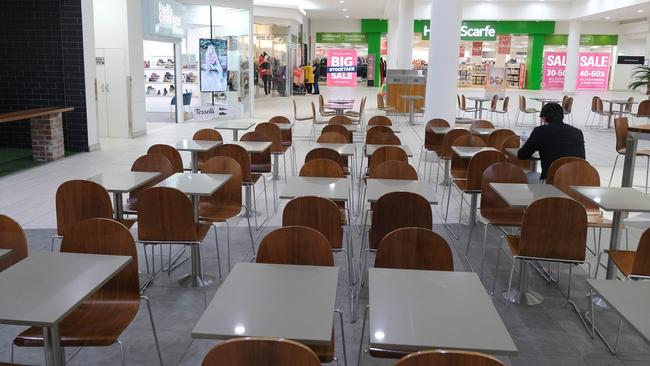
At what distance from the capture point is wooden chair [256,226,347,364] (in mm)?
2811

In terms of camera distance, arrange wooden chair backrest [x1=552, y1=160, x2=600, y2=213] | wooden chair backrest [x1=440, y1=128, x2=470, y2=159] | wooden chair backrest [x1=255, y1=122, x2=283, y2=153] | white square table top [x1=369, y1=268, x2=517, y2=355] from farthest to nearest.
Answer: wooden chair backrest [x1=255, y1=122, x2=283, y2=153] < wooden chair backrest [x1=440, y1=128, x2=470, y2=159] < wooden chair backrest [x1=552, y1=160, x2=600, y2=213] < white square table top [x1=369, y1=268, x2=517, y2=355]

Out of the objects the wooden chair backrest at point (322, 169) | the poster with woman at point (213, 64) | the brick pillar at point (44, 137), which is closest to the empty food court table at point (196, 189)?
the wooden chair backrest at point (322, 169)

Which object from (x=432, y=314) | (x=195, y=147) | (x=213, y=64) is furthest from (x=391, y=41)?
(x=432, y=314)

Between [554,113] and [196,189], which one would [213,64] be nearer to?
[554,113]

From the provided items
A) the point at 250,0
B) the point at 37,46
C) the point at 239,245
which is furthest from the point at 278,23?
the point at 239,245

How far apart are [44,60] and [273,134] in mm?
4776

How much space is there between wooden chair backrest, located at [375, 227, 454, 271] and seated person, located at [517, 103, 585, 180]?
108 inches

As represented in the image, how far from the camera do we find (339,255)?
194 inches

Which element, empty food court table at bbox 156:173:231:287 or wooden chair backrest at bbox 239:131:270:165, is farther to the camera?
wooden chair backrest at bbox 239:131:270:165

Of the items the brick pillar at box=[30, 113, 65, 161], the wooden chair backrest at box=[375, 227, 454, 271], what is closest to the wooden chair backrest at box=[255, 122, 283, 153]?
the brick pillar at box=[30, 113, 65, 161]

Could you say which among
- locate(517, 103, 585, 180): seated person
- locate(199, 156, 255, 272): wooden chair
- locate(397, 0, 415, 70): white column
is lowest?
locate(199, 156, 255, 272): wooden chair

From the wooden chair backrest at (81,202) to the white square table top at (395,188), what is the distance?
1838mm

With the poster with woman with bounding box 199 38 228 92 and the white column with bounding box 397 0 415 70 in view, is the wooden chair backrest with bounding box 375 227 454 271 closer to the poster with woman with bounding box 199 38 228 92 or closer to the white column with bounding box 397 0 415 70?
the poster with woman with bounding box 199 38 228 92

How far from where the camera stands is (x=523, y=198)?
3.89m
